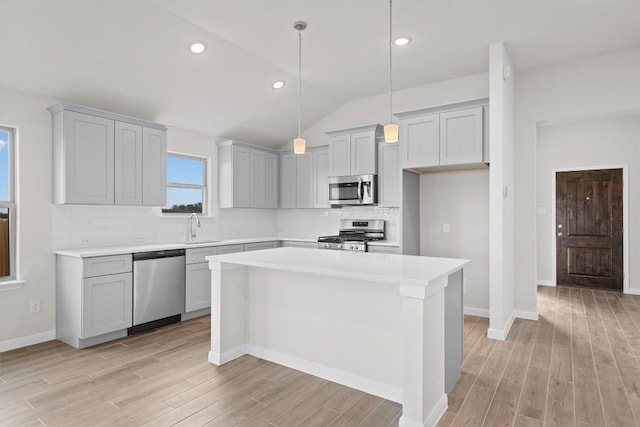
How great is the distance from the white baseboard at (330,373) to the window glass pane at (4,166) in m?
2.76

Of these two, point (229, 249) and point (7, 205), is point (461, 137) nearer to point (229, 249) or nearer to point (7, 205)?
point (229, 249)

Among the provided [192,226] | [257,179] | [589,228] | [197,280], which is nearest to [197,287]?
[197,280]

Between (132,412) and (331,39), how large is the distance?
11.9 feet

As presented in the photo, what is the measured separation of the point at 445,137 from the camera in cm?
431

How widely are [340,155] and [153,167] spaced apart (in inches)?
98.1

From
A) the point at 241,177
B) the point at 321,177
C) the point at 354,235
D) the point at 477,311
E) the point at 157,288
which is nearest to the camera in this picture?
the point at 157,288

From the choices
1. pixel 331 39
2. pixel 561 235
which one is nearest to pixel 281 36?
pixel 331 39

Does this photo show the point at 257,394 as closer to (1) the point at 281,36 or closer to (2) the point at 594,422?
(2) the point at 594,422

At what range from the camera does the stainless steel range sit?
4938 millimetres

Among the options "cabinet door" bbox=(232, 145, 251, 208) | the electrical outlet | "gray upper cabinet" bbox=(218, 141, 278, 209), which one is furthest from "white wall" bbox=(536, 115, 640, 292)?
the electrical outlet

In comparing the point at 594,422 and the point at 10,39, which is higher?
the point at 10,39

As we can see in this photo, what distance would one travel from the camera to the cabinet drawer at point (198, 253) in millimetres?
4459

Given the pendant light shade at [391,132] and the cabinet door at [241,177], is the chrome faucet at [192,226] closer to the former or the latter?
the cabinet door at [241,177]

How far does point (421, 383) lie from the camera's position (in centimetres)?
210
